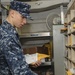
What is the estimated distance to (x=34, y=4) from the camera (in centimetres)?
504

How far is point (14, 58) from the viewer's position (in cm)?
165

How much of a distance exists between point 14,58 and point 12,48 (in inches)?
3.5

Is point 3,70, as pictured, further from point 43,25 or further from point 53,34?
point 43,25

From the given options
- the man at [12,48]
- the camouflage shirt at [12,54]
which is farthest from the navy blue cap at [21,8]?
the camouflage shirt at [12,54]

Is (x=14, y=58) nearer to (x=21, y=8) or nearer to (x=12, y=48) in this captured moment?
(x=12, y=48)

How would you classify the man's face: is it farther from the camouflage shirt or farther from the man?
the camouflage shirt

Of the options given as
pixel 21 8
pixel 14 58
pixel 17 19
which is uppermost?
pixel 21 8

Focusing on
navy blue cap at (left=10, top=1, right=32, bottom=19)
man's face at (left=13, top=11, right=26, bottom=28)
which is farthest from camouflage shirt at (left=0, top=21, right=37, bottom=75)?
navy blue cap at (left=10, top=1, right=32, bottom=19)

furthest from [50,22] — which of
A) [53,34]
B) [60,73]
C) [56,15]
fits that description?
[60,73]

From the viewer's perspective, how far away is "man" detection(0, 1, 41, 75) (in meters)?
1.65

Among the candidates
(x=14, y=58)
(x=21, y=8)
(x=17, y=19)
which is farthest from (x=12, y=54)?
(x=21, y=8)

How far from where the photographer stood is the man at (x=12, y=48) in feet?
5.42

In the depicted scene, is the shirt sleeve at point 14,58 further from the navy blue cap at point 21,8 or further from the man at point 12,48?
the navy blue cap at point 21,8

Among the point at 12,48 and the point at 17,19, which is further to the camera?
the point at 17,19
